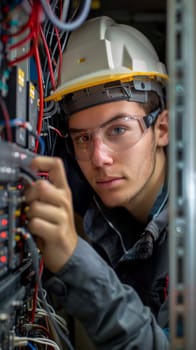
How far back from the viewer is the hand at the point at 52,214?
82 cm

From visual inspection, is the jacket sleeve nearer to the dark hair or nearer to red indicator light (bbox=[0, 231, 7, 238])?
red indicator light (bbox=[0, 231, 7, 238])

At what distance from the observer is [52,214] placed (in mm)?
821

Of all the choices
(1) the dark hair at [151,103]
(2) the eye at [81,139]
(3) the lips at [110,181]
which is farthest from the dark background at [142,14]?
(3) the lips at [110,181]

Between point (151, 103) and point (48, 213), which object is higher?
point (151, 103)

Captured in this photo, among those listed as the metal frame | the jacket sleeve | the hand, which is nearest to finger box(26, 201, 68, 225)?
the hand

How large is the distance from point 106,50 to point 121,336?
37.9 inches

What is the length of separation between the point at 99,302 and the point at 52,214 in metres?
0.26

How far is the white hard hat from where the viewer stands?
1.32 meters

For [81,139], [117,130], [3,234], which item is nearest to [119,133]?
[117,130]

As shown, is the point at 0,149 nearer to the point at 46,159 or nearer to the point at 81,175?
the point at 46,159

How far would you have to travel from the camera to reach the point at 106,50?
136 centimetres

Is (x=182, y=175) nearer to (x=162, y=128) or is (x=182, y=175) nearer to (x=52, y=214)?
(x=52, y=214)

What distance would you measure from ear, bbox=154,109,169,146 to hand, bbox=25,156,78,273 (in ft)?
2.37

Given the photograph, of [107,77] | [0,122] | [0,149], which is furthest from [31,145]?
[107,77]
